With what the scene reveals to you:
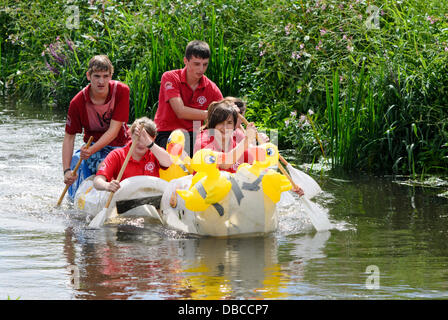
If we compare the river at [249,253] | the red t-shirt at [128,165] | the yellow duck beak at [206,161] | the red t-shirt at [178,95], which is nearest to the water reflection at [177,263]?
the river at [249,253]

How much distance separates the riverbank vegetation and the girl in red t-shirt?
7.36 feet

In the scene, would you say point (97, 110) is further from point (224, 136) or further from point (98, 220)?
point (224, 136)

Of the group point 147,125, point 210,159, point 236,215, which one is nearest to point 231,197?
point 236,215

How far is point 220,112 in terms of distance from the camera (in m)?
6.69

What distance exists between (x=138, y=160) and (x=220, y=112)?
1.06 m

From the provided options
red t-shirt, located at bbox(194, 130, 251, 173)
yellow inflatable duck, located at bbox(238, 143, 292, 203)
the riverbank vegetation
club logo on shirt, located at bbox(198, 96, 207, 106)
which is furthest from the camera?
the riverbank vegetation

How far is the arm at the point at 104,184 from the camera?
681 centimetres

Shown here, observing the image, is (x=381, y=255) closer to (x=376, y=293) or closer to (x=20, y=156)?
(x=376, y=293)

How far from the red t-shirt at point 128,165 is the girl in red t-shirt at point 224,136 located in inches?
26.6

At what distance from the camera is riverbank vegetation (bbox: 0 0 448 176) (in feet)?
28.8

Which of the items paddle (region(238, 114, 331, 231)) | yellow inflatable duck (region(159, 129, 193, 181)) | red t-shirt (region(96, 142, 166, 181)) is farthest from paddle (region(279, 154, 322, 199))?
red t-shirt (region(96, 142, 166, 181))

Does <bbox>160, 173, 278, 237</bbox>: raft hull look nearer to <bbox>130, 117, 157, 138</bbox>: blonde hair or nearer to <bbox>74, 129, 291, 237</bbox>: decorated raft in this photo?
<bbox>74, 129, 291, 237</bbox>: decorated raft

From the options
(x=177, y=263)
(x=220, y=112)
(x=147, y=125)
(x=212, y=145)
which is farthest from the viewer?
(x=147, y=125)

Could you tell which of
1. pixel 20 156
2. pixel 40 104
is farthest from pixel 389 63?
pixel 40 104
